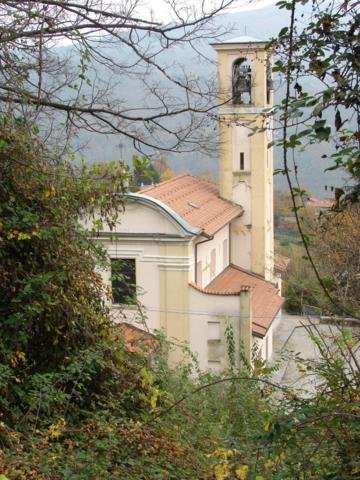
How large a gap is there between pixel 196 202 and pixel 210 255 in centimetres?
171

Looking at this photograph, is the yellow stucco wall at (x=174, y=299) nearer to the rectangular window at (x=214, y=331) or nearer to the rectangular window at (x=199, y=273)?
the rectangular window at (x=214, y=331)

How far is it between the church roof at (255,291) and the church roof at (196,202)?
1826mm

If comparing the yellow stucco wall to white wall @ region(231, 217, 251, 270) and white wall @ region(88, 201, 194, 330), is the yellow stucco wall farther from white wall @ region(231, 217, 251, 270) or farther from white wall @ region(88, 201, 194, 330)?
white wall @ region(231, 217, 251, 270)

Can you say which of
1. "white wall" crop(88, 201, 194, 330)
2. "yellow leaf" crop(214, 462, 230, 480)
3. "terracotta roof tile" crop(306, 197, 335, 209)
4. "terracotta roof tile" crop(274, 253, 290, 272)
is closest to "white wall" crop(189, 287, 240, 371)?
"white wall" crop(88, 201, 194, 330)

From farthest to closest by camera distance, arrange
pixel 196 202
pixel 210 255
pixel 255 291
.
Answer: pixel 255 291
pixel 196 202
pixel 210 255

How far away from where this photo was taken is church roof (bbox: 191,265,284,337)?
18362mm

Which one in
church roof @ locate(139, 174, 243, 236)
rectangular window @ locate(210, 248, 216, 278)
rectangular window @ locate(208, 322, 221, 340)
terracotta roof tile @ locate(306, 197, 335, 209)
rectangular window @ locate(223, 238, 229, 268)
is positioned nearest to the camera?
terracotta roof tile @ locate(306, 197, 335, 209)

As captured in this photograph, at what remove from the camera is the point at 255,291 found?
2180 centimetres

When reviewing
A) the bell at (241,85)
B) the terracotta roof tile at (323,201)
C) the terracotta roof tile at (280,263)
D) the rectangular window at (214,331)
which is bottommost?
the rectangular window at (214,331)

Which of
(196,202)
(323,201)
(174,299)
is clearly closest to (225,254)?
(196,202)

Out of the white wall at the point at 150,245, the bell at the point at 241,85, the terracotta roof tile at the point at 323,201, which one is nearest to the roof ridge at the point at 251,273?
the white wall at the point at 150,245

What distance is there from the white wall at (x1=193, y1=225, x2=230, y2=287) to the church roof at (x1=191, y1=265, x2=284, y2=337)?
207 millimetres

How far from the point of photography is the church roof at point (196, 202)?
62.9 ft

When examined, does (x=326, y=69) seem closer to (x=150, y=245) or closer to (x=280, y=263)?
(x=150, y=245)
